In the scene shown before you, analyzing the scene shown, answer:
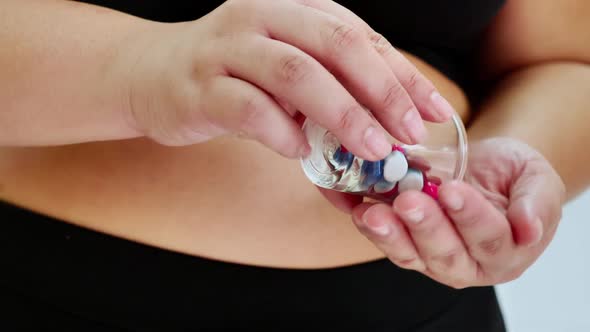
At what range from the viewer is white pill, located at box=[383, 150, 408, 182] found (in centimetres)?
53

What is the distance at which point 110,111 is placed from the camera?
53cm

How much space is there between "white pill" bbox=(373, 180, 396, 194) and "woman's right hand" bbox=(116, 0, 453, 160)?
0.23 feet

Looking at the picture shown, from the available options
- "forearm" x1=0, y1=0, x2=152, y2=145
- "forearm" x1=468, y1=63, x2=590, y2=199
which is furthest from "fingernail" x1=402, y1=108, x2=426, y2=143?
"forearm" x1=468, y1=63, x2=590, y2=199

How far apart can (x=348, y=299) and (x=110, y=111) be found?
1.19ft

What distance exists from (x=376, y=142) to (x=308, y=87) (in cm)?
7

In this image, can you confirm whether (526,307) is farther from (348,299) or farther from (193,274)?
(193,274)

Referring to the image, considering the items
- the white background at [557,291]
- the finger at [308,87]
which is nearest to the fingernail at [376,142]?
the finger at [308,87]

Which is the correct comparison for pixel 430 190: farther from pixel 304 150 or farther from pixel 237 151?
pixel 237 151

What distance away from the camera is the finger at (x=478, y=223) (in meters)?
0.50

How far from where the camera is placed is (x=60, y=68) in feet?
1.75

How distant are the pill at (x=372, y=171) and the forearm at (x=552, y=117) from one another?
0.35 metres

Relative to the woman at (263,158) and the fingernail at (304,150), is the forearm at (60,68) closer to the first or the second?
the woman at (263,158)

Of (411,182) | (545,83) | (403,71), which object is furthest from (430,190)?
(545,83)

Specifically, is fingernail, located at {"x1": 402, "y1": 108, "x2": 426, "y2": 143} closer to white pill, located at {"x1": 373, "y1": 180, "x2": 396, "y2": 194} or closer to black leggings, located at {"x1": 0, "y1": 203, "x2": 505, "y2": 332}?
white pill, located at {"x1": 373, "y1": 180, "x2": 396, "y2": 194}
